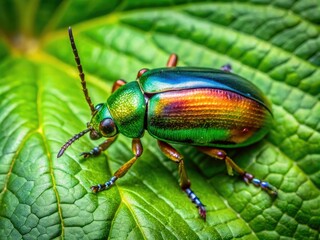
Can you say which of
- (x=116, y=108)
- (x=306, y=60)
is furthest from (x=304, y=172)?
(x=116, y=108)

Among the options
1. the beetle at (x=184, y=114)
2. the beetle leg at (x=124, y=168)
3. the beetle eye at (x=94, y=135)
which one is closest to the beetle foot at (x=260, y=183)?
the beetle at (x=184, y=114)

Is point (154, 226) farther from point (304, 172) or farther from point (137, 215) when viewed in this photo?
point (304, 172)

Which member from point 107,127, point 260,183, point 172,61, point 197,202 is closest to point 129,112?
point 107,127

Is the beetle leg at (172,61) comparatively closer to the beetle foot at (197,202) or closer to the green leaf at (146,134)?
the green leaf at (146,134)

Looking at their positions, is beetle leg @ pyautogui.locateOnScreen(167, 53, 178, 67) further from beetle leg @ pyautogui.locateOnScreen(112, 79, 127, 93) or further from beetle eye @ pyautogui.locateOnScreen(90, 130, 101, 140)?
beetle eye @ pyautogui.locateOnScreen(90, 130, 101, 140)

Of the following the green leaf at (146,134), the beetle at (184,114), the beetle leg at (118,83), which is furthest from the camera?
the beetle leg at (118,83)

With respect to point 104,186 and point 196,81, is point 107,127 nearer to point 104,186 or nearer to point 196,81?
point 104,186
